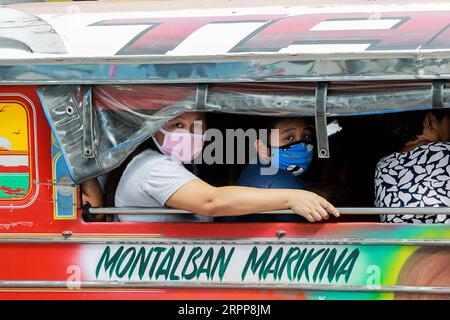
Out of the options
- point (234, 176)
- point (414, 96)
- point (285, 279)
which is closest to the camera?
point (414, 96)

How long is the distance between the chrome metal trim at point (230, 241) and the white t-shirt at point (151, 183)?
0.45 ft

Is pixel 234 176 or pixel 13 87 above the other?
pixel 13 87

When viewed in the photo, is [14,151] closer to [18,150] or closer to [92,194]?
[18,150]

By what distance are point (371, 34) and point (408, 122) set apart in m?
0.58

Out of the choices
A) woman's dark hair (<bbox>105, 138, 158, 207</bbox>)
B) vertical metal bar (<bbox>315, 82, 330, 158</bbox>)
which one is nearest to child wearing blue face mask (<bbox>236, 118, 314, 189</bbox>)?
vertical metal bar (<bbox>315, 82, 330, 158</bbox>)

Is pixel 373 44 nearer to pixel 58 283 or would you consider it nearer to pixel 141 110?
pixel 141 110

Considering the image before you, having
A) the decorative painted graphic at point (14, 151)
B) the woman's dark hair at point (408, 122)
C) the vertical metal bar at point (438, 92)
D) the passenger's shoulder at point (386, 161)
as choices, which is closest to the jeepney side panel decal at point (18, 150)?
the decorative painted graphic at point (14, 151)

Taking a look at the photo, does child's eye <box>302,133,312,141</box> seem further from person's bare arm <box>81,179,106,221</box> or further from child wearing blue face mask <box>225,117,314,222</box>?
person's bare arm <box>81,179,106,221</box>

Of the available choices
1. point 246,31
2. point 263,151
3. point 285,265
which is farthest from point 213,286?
point 246,31

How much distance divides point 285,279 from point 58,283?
1.16m

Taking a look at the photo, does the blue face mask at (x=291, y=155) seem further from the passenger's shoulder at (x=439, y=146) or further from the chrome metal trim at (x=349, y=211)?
the passenger's shoulder at (x=439, y=146)

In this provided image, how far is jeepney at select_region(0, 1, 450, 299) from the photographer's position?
15.4 ft

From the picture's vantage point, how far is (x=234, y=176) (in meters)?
5.39
